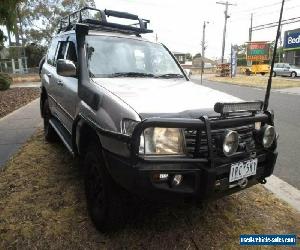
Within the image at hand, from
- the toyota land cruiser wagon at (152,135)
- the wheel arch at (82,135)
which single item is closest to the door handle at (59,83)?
the toyota land cruiser wagon at (152,135)

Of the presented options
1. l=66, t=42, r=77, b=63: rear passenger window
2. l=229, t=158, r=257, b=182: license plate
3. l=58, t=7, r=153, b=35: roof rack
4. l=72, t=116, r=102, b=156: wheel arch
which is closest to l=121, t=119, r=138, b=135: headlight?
l=72, t=116, r=102, b=156: wheel arch

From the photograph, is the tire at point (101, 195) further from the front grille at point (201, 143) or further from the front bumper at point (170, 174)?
the front grille at point (201, 143)

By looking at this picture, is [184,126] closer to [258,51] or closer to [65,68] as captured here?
[65,68]

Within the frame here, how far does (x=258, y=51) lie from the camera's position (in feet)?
132

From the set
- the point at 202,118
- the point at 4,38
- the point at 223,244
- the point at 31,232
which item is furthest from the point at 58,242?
the point at 4,38

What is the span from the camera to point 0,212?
3.77 metres

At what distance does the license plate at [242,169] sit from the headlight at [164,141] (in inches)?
20.1

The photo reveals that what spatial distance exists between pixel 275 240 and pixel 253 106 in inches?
51.7

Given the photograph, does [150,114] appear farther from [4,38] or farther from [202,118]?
[4,38]

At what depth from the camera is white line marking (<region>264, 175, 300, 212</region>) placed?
4.18 meters

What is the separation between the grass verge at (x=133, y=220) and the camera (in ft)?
10.6

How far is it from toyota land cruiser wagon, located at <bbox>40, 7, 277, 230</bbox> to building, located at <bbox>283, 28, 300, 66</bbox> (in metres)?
43.0

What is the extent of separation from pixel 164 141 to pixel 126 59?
188 centimetres

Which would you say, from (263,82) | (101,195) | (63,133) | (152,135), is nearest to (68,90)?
(63,133)
